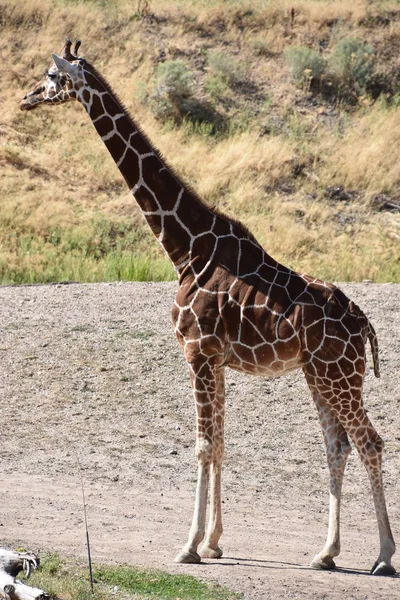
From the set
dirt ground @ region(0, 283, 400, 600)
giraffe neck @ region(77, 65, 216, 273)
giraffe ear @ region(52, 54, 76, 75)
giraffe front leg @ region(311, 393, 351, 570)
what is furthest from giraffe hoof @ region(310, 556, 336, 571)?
giraffe ear @ region(52, 54, 76, 75)

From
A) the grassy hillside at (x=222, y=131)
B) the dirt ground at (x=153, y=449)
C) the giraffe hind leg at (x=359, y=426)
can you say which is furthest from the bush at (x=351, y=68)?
the giraffe hind leg at (x=359, y=426)

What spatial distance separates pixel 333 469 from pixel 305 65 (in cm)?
2285

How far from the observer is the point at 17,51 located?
92.9ft

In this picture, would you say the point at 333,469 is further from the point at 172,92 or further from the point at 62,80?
the point at 172,92

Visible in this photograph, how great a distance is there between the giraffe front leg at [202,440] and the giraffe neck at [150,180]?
0.89m

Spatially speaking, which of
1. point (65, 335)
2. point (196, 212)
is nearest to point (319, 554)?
point (196, 212)

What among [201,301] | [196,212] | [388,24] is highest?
[388,24]

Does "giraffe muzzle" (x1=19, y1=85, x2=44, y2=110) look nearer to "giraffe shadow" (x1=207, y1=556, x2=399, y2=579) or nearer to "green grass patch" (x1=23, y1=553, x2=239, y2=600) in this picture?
"green grass patch" (x1=23, y1=553, x2=239, y2=600)

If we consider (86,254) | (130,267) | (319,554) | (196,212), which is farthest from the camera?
(86,254)

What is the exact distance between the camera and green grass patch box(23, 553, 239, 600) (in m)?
5.83

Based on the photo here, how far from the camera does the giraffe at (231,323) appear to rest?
677cm

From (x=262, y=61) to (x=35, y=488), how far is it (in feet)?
76.0

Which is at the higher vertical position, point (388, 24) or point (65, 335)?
point (388, 24)

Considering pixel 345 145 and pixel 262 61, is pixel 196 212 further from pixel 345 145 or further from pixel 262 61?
pixel 262 61
